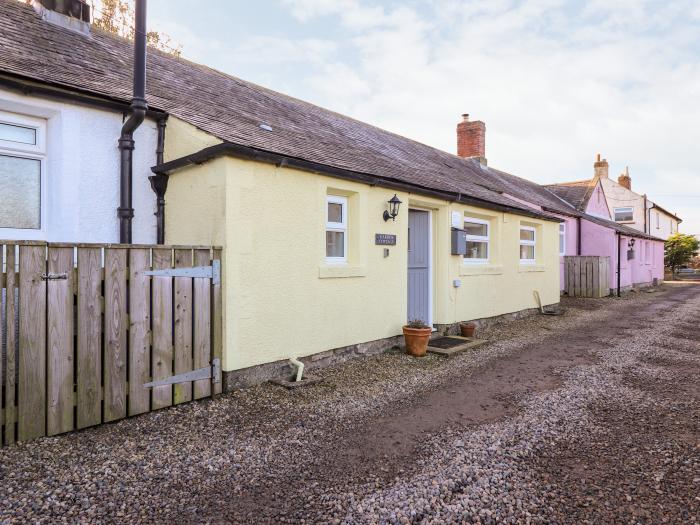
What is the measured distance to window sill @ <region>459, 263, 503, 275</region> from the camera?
925cm

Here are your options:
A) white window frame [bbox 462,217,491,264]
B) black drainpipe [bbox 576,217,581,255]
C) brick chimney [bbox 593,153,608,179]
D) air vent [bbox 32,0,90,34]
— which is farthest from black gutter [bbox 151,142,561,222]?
brick chimney [bbox 593,153,608,179]

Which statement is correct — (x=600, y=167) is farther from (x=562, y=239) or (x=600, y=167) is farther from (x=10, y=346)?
(x=10, y=346)

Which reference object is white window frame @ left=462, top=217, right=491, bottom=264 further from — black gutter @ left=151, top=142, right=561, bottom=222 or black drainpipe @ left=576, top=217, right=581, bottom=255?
black drainpipe @ left=576, top=217, right=581, bottom=255

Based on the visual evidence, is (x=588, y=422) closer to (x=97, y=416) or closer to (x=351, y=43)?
(x=97, y=416)

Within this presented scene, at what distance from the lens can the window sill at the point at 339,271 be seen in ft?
20.1

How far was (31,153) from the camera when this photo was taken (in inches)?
208

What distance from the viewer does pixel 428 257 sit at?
8.72m

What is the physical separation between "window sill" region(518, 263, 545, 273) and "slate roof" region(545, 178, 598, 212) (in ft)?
35.3

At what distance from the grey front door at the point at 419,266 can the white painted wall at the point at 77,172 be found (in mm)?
5419

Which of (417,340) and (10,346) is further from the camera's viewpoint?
(417,340)

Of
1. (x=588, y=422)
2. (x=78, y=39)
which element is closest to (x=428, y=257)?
(x=588, y=422)

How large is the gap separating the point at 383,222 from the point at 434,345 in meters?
2.62

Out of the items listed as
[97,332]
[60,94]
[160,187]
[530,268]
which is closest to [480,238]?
[530,268]

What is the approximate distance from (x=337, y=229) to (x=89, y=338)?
3.75m
